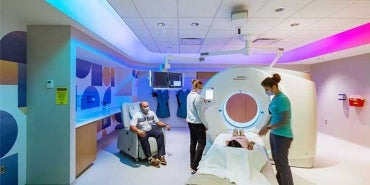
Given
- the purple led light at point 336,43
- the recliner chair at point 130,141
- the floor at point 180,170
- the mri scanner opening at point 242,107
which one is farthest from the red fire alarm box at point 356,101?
the recliner chair at point 130,141

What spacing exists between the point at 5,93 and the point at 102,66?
3.24m

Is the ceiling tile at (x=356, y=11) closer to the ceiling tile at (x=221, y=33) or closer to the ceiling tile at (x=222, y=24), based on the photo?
the ceiling tile at (x=222, y=24)

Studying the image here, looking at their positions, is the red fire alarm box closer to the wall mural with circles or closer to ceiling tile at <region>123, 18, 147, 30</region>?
ceiling tile at <region>123, 18, 147, 30</region>

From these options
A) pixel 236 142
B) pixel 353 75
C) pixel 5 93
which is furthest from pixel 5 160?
pixel 353 75

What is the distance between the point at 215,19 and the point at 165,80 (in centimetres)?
241

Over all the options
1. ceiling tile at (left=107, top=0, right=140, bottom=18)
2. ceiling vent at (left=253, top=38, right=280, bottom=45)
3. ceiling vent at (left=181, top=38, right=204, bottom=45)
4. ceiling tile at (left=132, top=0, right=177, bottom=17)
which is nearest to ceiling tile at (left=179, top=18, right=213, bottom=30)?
ceiling tile at (left=132, top=0, right=177, bottom=17)

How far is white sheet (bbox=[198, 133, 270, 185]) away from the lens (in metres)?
2.01

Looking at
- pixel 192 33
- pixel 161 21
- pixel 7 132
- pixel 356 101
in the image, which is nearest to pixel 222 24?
pixel 192 33

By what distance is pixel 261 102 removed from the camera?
3436 mm

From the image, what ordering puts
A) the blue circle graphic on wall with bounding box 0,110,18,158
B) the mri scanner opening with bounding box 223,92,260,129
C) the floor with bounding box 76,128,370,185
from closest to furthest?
1. the blue circle graphic on wall with bounding box 0,110,18,158
2. the floor with bounding box 76,128,370,185
3. the mri scanner opening with bounding box 223,92,260,129

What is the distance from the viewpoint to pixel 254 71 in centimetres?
348

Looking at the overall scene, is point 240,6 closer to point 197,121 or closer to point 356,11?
point 356,11

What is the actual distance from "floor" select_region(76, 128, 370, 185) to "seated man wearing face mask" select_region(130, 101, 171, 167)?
6.2 inches

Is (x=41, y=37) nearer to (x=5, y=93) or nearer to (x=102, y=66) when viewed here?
(x=5, y=93)
